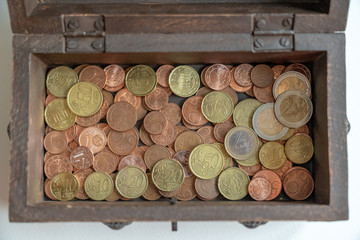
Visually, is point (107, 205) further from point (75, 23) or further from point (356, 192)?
point (356, 192)

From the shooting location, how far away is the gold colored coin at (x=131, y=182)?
111 centimetres

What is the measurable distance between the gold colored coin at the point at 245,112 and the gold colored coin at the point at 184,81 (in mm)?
150

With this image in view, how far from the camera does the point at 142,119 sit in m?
1.16

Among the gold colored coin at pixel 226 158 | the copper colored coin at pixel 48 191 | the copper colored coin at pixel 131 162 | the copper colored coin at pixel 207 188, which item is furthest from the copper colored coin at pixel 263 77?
the copper colored coin at pixel 48 191

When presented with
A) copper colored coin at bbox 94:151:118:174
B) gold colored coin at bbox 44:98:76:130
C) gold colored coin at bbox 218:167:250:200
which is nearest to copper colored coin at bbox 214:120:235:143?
gold colored coin at bbox 218:167:250:200

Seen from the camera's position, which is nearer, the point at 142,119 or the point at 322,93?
the point at 322,93

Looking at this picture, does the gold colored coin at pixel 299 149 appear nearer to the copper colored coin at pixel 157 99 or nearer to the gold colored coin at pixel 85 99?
the copper colored coin at pixel 157 99

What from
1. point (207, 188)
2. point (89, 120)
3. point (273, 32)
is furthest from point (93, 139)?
point (273, 32)

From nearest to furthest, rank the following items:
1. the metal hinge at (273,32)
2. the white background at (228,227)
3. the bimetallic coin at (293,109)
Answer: the metal hinge at (273,32) < the bimetallic coin at (293,109) < the white background at (228,227)

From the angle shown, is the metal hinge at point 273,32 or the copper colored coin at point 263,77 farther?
the copper colored coin at point 263,77

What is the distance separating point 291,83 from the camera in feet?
3.69

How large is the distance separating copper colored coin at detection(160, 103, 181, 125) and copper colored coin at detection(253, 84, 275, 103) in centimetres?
25

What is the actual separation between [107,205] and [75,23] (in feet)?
1.71

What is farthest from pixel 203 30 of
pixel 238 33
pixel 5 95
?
pixel 5 95
